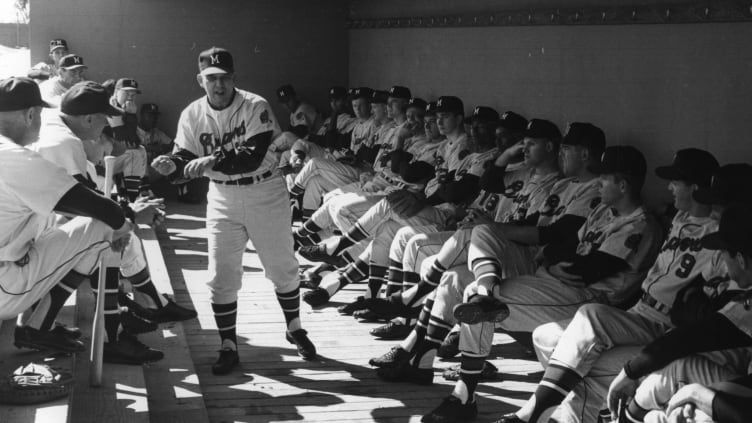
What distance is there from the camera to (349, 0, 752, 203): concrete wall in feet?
14.5

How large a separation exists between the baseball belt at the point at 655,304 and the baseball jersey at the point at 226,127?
198 cm

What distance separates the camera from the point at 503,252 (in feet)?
14.8

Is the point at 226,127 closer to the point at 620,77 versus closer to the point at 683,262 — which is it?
the point at 620,77

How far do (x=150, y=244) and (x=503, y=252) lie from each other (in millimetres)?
3383

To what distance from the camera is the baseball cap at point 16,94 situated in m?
3.53

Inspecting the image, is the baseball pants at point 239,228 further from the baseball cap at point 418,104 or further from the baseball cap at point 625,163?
the baseball cap at point 418,104

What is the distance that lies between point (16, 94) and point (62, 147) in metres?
0.67

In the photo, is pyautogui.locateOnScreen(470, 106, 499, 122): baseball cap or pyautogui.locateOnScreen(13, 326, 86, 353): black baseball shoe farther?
pyautogui.locateOnScreen(470, 106, 499, 122): baseball cap

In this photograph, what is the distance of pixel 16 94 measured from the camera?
355 cm

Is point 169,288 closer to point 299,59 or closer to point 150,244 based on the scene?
point 150,244

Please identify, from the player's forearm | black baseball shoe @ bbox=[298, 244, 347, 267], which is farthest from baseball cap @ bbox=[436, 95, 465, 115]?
the player's forearm

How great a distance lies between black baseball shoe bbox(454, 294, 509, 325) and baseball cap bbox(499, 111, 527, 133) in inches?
75.8

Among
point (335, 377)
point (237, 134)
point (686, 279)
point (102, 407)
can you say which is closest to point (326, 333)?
point (335, 377)

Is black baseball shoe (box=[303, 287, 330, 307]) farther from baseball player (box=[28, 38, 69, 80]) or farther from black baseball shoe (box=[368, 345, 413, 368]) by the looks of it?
baseball player (box=[28, 38, 69, 80])
